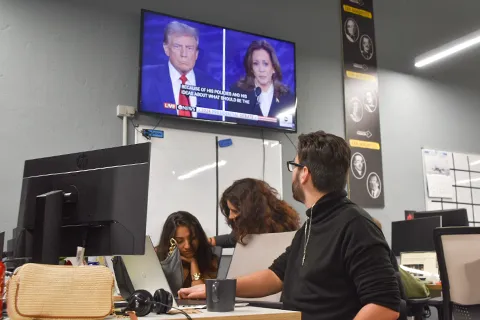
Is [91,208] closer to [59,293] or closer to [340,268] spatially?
[59,293]

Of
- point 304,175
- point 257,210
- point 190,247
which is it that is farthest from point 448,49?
point 304,175

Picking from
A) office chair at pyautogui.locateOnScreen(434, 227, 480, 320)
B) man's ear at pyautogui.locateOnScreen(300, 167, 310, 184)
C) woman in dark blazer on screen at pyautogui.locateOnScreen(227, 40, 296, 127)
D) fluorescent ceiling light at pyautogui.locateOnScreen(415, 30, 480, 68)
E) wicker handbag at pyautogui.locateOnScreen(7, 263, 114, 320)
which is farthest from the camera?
fluorescent ceiling light at pyautogui.locateOnScreen(415, 30, 480, 68)

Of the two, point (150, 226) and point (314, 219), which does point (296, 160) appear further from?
point (150, 226)

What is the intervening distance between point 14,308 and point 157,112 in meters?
2.77

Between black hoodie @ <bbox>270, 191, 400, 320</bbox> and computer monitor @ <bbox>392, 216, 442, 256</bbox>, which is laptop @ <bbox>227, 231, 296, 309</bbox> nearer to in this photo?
black hoodie @ <bbox>270, 191, 400, 320</bbox>

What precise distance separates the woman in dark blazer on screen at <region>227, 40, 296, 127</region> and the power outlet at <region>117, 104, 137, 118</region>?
82 centimetres

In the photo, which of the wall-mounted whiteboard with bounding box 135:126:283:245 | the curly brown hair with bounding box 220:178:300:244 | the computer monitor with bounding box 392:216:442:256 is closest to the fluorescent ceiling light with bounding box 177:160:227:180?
the wall-mounted whiteboard with bounding box 135:126:283:245

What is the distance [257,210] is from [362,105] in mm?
2584

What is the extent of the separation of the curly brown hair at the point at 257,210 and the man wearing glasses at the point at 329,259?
2.26 feet

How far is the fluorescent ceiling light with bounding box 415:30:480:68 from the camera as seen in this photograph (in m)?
4.87

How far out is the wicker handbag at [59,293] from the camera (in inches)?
36.4

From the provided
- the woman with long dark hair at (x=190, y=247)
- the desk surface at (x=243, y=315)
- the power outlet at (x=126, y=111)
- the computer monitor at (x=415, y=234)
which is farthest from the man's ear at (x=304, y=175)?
the power outlet at (x=126, y=111)

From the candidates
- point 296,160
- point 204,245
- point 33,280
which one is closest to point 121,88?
point 204,245

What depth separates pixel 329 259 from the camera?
1429mm
